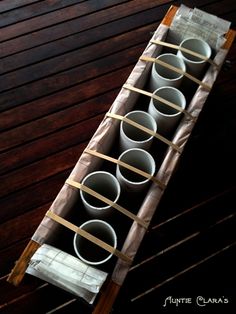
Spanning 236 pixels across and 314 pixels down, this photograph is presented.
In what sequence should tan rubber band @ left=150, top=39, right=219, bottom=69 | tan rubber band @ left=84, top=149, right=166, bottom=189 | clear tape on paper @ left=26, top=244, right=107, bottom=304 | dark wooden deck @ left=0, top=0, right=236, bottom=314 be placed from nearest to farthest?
clear tape on paper @ left=26, top=244, right=107, bottom=304, tan rubber band @ left=84, top=149, right=166, bottom=189, tan rubber band @ left=150, top=39, right=219, bottom=69, dark wooden deck @ left=0, top=0, right=236, bottom=314

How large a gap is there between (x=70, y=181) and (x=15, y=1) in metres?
1.27

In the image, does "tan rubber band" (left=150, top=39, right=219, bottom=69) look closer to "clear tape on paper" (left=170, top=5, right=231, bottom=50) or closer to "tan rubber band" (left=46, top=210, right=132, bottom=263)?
"clear tape on paper" (left=170, top=5, right=231, bottom=50)

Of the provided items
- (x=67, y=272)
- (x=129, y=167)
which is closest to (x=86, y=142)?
(x=129, y=167)

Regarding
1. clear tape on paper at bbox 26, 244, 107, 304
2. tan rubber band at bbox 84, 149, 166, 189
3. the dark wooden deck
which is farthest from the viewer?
the dark wooden deck

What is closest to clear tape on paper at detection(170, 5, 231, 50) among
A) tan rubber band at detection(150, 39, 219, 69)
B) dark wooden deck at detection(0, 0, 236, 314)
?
tan rubber band at detection(150, 39, 219, 69)

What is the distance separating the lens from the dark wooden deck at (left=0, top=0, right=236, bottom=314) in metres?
1.07

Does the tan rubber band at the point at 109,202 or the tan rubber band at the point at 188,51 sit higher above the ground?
the tan rubber band at the point at 188,51

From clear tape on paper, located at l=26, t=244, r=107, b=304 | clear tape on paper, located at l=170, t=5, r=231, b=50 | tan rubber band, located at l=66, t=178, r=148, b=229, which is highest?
clear tape on paper, located at l=170, t=5, r=231, b=50

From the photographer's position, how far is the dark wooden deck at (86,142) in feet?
3.51

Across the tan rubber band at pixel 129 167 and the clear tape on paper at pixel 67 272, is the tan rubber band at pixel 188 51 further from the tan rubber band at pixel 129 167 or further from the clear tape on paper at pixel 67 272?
the clear tape on paper at pixel 67 272

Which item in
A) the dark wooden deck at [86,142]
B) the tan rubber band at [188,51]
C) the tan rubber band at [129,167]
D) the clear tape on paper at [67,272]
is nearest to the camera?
the clear tape on paper at [67,272]

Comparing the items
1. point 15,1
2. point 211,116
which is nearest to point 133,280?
point 211,116

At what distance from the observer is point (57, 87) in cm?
142

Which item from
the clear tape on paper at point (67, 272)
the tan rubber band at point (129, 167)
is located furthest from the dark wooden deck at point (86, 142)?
the tan rubber band at point (129, 167)
